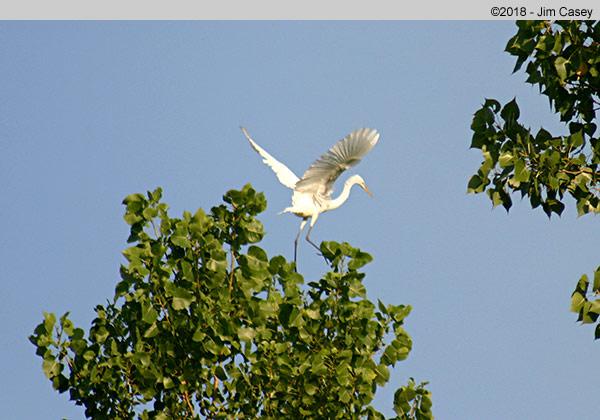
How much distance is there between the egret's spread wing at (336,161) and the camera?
13109mm

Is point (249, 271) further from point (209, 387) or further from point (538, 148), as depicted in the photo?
point (538, 148)

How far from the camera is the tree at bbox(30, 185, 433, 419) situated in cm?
961

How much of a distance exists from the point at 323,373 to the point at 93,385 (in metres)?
2.21

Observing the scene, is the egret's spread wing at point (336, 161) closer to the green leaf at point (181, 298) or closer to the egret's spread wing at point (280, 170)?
the egret's spread wing at point (280, 170)

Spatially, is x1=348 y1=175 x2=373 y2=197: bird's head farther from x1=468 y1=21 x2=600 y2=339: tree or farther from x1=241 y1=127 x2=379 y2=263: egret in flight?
x1=468 y1=21 x2=600 y2=339: tree

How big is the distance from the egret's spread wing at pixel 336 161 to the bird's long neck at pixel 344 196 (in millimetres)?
440

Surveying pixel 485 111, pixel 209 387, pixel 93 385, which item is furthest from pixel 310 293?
pixel 485 111

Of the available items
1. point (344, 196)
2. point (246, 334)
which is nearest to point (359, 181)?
point (344, 196)

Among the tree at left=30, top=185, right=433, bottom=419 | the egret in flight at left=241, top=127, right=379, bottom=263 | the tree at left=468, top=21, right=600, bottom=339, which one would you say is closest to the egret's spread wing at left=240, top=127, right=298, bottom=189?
the egret in flight at left=241, top=127, right=379, bottom=263

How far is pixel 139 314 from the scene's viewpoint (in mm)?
9828

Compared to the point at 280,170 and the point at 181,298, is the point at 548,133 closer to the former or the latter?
the point at 181,298

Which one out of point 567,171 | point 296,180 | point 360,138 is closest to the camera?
point 567,171

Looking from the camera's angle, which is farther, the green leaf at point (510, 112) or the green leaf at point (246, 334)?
the green leaf at point (246, 334)

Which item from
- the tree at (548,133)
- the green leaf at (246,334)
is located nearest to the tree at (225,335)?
the green leaf at (246,334)
